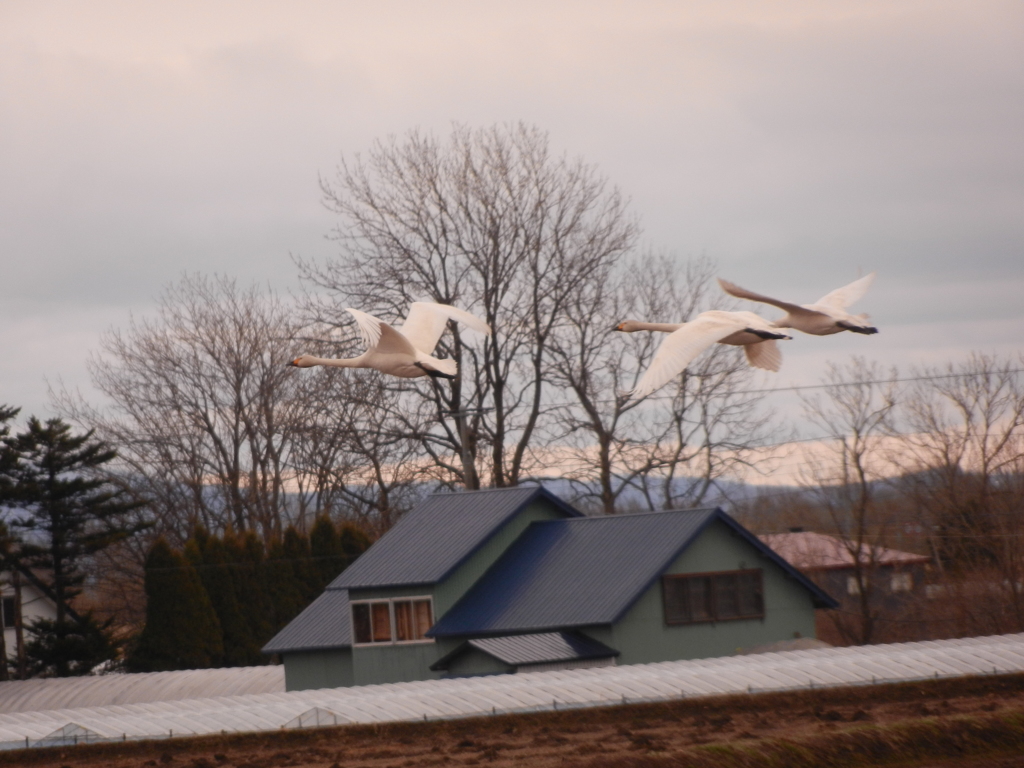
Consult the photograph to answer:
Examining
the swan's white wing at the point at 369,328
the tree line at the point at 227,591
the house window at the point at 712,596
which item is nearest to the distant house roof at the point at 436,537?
the house window at the point at 712,596

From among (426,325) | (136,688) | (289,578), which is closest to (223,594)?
(289,578)

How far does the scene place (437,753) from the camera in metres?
22.2

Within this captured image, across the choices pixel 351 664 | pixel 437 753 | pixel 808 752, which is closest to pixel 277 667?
pixel 351 664

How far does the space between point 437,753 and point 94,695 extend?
17.5m

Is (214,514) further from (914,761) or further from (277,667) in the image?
(914,761)

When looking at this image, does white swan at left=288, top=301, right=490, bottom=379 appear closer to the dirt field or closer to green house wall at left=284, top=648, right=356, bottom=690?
the dirt field

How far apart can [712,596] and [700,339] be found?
2109 cm

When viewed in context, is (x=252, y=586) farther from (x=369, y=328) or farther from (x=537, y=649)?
(x=369, y=328)

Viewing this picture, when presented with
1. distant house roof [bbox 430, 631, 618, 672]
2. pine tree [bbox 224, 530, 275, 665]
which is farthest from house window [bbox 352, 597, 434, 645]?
pine tree [bbox 224, 530, 275, 665]

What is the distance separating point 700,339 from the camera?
14.6m

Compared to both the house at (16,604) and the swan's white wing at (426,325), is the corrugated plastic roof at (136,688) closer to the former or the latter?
the house at (16,604)

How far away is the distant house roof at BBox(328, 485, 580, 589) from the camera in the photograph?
116 ft

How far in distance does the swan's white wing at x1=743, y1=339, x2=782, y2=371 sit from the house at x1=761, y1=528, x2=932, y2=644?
75.4ft

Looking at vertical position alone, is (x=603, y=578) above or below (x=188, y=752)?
above
